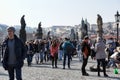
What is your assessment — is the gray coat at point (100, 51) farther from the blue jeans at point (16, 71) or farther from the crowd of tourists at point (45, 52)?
the blue jeans at point (16, 71)

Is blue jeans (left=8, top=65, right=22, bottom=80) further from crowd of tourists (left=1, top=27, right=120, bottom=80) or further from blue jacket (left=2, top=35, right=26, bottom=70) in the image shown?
blue jacket (left=2, top=35, right=26, bottom=70)

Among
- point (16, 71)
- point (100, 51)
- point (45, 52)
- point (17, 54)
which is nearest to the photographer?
point (17, 54)

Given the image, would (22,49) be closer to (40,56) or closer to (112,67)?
(112,67)

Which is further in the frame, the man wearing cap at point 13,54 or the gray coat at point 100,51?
the gray coat at point 100,51

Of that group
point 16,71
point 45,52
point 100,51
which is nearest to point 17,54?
point 16,71

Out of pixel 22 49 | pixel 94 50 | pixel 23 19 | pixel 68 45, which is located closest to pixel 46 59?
pixel 68 45

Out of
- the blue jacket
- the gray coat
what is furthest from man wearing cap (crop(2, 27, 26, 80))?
the gray coat

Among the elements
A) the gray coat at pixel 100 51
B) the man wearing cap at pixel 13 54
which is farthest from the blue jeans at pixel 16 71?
the gray coat at pixel 100 51

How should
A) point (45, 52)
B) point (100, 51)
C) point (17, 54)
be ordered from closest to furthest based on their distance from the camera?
point (17, 54)
point (100, 51)
point (45, 52)

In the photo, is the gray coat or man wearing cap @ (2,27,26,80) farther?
the gray coat

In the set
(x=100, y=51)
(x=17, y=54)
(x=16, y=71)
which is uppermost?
(x=100, y=51)

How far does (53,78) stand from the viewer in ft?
62.7

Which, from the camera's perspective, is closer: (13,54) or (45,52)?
(13,54)

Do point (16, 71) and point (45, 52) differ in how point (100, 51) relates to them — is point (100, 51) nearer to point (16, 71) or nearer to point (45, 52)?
point (16, 71)
